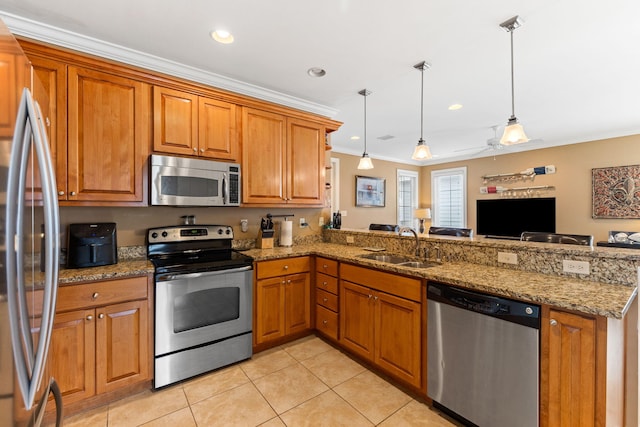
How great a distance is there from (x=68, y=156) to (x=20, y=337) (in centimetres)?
170

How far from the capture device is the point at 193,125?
252 centimetres

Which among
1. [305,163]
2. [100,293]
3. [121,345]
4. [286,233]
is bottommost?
[121,345]

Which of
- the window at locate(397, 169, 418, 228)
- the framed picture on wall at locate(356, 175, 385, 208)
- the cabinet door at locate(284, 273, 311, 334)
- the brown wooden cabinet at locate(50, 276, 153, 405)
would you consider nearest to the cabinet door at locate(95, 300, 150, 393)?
the brown wooden cabinet at locate(50, 276, 153, 405)

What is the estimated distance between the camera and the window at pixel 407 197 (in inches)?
278

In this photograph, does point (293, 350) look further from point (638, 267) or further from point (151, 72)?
point (151, 72)

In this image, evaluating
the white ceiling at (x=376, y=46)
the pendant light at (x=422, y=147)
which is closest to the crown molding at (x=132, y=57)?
the white ceiling at (x=376, y=46)

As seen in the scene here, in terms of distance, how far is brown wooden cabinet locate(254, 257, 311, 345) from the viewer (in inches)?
99.7

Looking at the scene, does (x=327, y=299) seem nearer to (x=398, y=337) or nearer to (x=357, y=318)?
(x=357, y=318)

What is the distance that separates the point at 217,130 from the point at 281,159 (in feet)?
2.26

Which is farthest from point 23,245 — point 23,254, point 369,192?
point 369,192

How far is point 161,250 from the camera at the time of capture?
246 cm

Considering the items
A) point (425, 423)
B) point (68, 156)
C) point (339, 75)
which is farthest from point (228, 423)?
point (339, 75)

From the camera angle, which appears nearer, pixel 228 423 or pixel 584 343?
pixel 584 343

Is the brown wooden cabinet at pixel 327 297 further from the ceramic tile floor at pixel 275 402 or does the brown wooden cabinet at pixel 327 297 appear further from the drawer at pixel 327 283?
the ceramic tile floor at pixel 275 402
